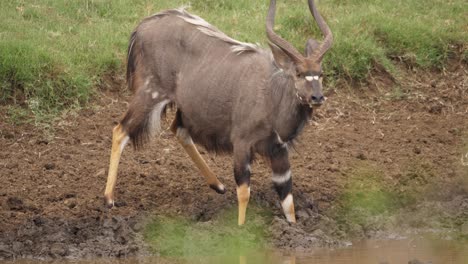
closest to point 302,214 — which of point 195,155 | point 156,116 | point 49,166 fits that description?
point 195,155

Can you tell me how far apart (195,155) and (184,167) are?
459 mm

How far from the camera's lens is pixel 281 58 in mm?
9602

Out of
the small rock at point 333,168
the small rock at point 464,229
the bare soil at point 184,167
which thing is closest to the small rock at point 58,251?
the bare soil at point 184,167

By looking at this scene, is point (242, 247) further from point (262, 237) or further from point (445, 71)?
point (445, 71)

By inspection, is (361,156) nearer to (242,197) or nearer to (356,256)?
(242,197)

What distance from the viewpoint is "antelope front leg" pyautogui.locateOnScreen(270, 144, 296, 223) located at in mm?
9773

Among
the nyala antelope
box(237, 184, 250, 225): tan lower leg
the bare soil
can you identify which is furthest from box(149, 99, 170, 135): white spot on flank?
box(237, 184, 250, 225): tan lower leg

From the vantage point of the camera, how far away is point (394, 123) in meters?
11.9

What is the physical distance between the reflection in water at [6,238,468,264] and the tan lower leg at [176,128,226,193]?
1.07 meters

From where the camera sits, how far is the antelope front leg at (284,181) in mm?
9773

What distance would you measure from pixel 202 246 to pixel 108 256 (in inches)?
28.8

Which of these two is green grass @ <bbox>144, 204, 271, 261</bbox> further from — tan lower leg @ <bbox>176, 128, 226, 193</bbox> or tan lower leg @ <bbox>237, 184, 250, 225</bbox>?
tan lower leg @ <bbox>176, 128, 226, 193</bbox>

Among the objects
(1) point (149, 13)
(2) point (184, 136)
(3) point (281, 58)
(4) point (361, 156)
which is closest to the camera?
(3) point (281, 58)

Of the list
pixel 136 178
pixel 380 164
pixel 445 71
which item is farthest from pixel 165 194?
pixel 445 71
